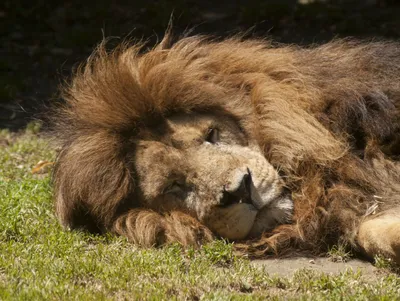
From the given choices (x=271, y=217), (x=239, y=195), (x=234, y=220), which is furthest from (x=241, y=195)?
(x=271, y=217)

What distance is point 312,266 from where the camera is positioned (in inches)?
178

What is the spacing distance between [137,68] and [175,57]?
0.86 feet

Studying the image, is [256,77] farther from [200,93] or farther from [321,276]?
[321,276]

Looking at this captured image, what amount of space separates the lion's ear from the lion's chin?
1.86ft

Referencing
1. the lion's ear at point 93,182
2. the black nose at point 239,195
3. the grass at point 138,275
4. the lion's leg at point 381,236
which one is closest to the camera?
the grass at point 138,275

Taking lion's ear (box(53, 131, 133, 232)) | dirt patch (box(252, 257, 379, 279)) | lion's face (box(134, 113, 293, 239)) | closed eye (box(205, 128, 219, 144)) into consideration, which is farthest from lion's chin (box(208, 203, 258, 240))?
lion's ear (box(53, 131, 133, 232))

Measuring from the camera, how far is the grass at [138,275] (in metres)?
3.94

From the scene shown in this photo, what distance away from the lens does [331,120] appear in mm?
5066

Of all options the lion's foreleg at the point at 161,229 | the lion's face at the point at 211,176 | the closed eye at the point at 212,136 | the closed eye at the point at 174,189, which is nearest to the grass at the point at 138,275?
the lion's foreleg at the point at 161,229

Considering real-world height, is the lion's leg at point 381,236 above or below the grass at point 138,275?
above

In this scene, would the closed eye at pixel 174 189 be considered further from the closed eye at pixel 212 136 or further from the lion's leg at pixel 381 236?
the lion's leg at pixel 381 236

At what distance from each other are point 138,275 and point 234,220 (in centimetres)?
69

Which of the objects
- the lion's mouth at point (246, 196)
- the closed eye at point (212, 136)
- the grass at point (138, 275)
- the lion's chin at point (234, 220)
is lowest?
the grass at point (138, 275)

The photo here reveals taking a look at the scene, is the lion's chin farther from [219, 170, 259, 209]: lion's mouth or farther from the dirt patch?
the dirt patch
